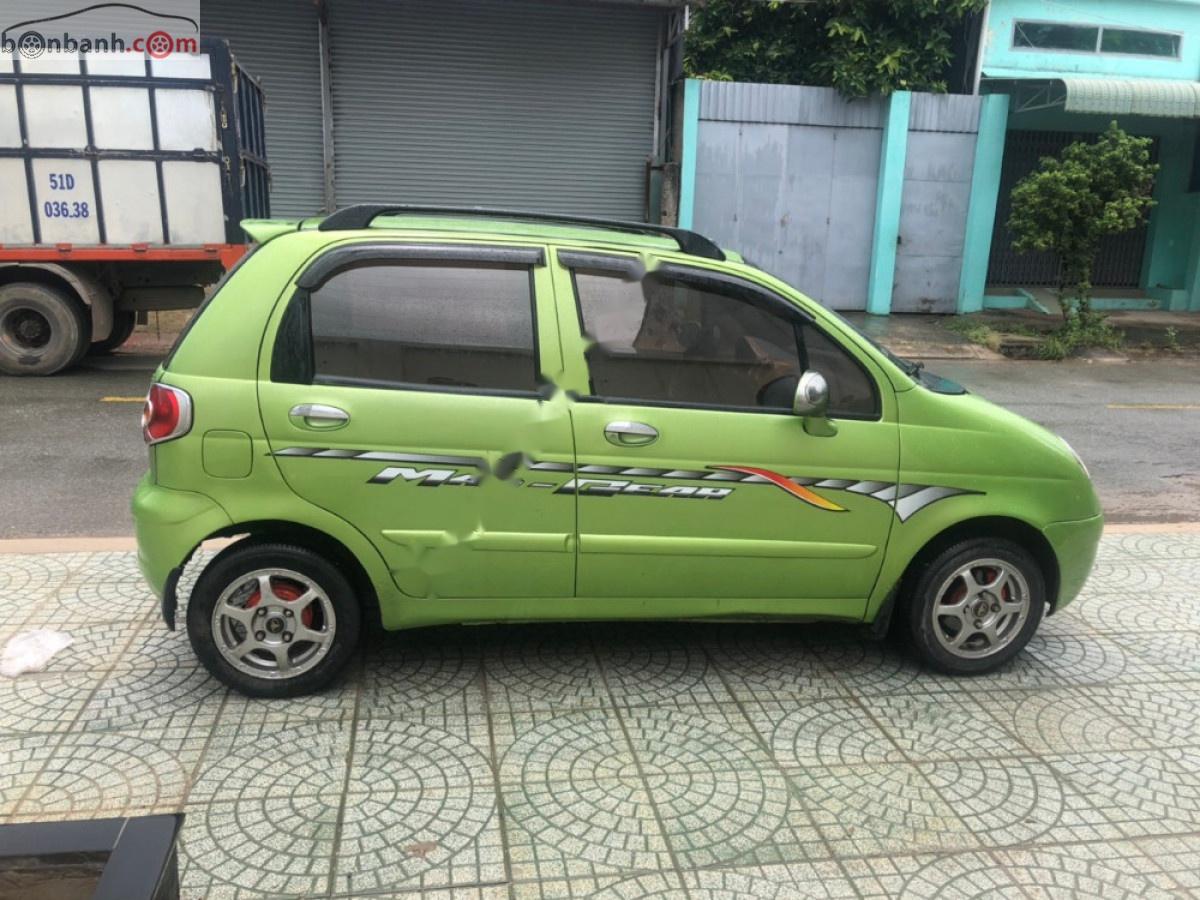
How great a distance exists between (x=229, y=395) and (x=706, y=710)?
207 centimetres

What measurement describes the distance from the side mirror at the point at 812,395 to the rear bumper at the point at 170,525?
6.87 feet

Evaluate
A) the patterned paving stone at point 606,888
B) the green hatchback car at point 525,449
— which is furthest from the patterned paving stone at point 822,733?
the patterned paving stone at point 606,888

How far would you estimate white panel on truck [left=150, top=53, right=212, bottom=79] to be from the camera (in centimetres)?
967

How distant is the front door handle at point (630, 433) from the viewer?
352cm

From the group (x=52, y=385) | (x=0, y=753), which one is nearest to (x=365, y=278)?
(x=0, y=753)

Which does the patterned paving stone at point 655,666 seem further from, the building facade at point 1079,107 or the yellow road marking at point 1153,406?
the building facade at point 1079,107

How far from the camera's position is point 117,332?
11711 mm

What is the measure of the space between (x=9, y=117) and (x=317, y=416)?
27.8 feet

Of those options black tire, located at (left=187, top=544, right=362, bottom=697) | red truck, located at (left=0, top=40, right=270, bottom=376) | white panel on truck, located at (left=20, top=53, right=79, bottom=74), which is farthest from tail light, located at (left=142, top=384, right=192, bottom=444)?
white panel on truck, located at (left=20, top=53, right=79, bottom=74)

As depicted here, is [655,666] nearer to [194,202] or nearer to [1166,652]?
[1166,652]

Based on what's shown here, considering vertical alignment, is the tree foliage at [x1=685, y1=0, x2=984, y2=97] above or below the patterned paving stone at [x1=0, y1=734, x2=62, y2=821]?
above

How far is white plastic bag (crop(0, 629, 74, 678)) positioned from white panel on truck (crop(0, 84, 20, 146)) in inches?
298

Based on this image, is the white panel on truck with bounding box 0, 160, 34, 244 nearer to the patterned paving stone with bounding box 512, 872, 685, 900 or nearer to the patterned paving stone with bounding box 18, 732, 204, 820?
the patterned paving stone with bounding box 18, 732, 204, 820

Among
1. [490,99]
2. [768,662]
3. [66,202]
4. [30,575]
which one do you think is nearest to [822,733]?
[768,662]
